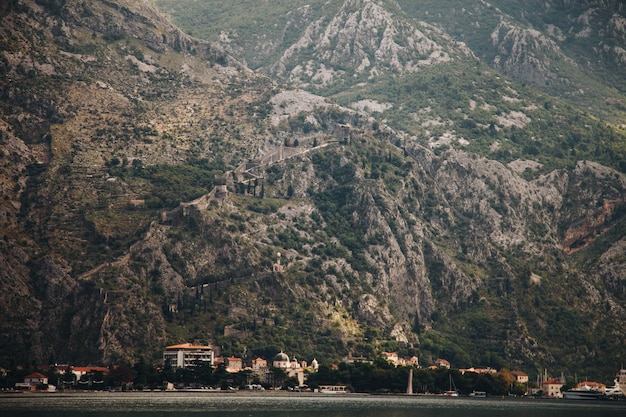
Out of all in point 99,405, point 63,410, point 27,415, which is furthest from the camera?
point 99,405

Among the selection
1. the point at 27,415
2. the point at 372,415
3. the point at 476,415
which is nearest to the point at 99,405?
the point at 27,415

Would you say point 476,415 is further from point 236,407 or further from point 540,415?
point 236,407

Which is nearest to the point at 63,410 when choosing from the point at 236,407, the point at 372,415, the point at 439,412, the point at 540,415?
the point at 236,407

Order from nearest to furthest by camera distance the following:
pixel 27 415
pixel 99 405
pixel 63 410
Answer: pixel 27 415
pixel 63 410
pixel 99 405

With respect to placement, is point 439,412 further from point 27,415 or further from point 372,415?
point 27,415

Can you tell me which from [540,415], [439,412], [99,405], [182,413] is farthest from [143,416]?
[540,415]

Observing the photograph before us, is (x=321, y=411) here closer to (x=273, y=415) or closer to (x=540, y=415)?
(x=273, y=415)

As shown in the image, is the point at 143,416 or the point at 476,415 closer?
the point at 143,416

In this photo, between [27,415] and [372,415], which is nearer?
[27,415]
